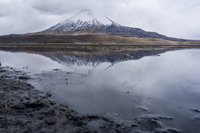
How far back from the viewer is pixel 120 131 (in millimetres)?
7281

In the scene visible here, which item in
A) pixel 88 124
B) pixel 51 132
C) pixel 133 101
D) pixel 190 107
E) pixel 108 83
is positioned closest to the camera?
pixel 51 132

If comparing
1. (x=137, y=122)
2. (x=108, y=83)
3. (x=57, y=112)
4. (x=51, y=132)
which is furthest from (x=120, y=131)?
(x=108, y=83)

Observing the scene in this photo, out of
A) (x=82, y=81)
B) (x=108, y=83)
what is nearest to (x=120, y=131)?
(x=108, y=83)

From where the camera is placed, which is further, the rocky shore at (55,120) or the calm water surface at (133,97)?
the calm water surface at (133,97)

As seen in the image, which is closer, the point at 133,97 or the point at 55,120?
the point at 55,120

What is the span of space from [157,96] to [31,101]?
8.02 m

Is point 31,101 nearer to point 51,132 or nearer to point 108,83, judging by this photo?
point 51,132

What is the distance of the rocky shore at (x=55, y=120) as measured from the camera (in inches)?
285

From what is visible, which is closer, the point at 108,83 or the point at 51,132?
the point at 51,132

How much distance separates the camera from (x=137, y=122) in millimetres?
8016

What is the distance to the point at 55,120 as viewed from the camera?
791cm

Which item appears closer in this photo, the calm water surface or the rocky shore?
the rocky shore

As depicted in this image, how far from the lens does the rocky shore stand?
724cm

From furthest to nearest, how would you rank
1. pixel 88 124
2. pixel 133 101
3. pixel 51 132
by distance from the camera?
pixel 133 101
pixel 88 124
pixel 51 132
